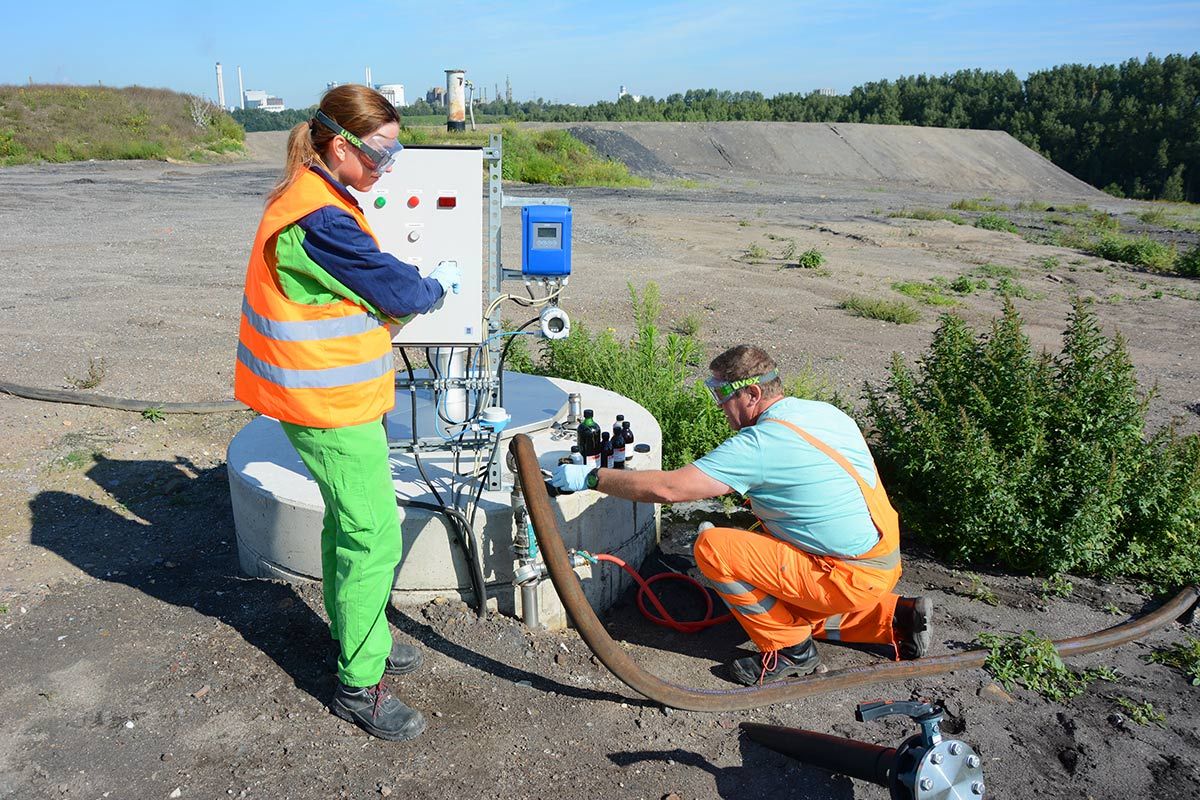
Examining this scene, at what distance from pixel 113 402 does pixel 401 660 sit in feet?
14.2

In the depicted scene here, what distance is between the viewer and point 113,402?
6.86 metres

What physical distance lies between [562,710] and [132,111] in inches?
1715

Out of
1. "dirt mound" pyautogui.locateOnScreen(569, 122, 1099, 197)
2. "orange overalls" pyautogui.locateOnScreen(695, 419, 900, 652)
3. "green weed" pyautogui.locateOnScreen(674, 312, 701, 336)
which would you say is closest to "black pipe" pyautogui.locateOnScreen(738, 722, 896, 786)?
"orange overalls" pyautogui.locateOnScreen(695, 419, 900, 652)

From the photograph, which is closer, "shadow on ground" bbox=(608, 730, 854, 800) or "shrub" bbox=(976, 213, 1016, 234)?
"shadow on ground" bbox=(608, 730, 854, 800)

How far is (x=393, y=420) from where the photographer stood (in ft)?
17.3

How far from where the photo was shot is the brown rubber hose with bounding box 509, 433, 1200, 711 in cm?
338

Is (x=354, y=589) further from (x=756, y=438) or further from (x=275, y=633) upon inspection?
(x=756, y=438)

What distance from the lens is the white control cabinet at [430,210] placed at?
4.20 m

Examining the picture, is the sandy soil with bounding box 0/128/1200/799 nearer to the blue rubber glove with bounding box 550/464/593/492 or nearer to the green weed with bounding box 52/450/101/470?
the green weed with bounding box 52/450/101/470

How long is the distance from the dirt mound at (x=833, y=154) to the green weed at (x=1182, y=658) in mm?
31142

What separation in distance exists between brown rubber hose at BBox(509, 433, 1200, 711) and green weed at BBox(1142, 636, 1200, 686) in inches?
35.8

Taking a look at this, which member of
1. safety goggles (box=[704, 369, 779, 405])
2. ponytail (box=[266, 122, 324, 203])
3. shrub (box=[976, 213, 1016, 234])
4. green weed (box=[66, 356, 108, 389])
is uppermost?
ponytail (box=[266, 122, 324, 203])

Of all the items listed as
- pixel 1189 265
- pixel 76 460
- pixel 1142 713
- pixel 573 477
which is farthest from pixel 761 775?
pixel 1189 265

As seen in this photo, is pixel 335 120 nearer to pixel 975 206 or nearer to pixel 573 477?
pixel 573 477
